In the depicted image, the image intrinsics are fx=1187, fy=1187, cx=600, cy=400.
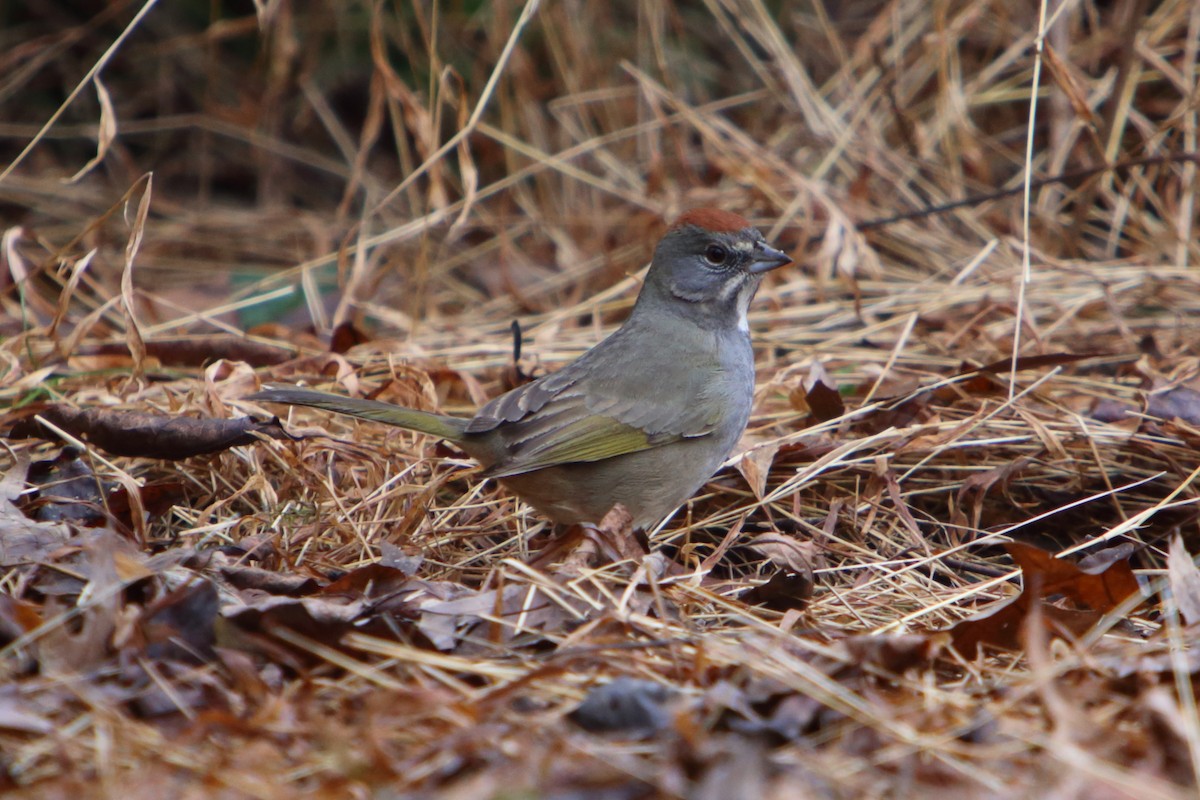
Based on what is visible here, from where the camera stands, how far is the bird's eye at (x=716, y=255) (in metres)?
4.52

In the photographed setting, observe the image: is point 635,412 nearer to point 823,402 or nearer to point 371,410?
point 823,402

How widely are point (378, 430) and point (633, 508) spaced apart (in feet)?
3.78

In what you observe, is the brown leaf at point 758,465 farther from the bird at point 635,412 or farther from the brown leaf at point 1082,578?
the brown leaf at point 1082,578

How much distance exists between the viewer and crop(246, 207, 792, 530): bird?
3.97 m

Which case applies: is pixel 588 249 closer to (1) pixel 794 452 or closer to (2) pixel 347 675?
(1) pixel 794 452

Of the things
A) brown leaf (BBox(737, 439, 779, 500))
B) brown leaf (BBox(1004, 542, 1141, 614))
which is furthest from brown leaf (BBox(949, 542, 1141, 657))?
brown leaf (BBox(737, 439, 779, 500))

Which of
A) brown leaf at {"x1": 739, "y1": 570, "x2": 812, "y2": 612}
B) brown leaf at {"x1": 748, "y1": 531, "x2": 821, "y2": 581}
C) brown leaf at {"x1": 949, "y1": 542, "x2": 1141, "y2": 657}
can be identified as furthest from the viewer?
brown leaf at {"x1": 748, "y1": 531, "x2": 821, "y2": 581}

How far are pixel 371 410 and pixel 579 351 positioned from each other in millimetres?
1744

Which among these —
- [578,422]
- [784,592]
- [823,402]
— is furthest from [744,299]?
[784,592]

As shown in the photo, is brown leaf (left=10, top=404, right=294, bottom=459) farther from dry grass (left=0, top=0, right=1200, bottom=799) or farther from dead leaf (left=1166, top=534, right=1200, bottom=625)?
dead leaf (left=1166, top=534, right=1200, bottom=625)

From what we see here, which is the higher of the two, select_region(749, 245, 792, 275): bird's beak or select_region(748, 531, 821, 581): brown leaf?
select_region(749, 245, 792, 275): bird's beak

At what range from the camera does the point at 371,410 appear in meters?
3.85

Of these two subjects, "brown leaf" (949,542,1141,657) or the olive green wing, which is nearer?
"brown leaf" (949,542,1141,657)

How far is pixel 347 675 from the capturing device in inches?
107
